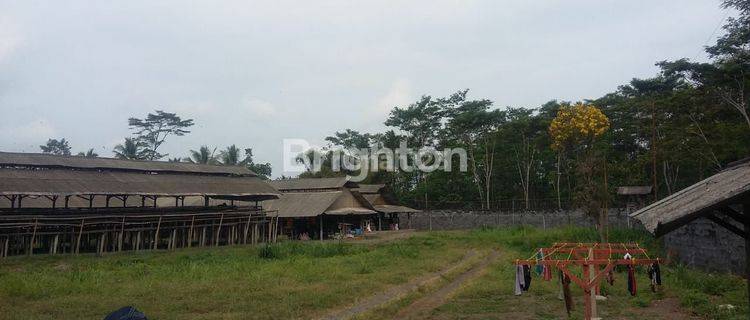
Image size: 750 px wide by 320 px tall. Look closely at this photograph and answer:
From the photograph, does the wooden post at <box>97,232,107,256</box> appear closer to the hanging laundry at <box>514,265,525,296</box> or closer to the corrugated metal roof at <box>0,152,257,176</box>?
the corrugated metal roof at <box>0,152,257,176</box>

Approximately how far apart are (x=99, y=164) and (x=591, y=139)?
94.7 ft

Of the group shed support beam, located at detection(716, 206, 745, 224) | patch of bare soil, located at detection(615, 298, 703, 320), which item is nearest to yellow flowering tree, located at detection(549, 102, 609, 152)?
patch of bare soil, located at detection(615, 298, 703, 320)

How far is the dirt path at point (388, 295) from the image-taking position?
12791 millimetres

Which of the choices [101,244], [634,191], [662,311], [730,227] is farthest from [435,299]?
[634,191]

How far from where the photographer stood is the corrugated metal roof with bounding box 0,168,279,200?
24627 mm

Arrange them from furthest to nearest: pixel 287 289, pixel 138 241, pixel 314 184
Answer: pixel 314 184
pixel 138 241
pixel 287 289

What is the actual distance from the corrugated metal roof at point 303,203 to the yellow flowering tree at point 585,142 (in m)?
15.5

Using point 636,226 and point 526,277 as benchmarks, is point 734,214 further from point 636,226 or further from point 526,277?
point 636,226

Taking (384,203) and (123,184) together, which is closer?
(123,184)

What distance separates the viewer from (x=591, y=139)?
37.1m

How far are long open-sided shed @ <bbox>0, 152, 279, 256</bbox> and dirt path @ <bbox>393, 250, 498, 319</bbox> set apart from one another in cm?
1649

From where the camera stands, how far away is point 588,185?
2806 cm

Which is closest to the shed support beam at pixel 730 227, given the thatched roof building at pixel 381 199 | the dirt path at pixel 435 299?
the dirt path at pixel 435 299

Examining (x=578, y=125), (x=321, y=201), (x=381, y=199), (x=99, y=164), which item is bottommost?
(x=321, y=201)
